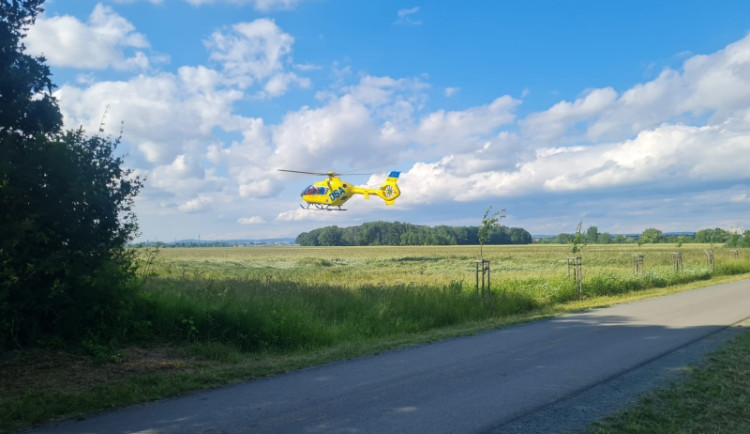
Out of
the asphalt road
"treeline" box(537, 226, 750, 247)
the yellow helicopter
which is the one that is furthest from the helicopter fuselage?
"treeline" box(537, 226, 750, 247)

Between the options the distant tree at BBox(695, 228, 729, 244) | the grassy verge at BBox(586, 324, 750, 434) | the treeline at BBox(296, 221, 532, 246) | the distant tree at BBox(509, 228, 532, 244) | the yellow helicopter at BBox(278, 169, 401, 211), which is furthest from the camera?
the distant tree at BBox(509, 228, 532, 244)

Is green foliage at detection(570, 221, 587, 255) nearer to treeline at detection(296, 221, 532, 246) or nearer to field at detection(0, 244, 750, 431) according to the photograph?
field at detection(0, 244, 750, 431)

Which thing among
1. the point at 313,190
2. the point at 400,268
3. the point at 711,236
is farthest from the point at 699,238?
the point at 313,190

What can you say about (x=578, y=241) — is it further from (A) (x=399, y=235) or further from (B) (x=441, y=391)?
(A) (x=399, y=235)

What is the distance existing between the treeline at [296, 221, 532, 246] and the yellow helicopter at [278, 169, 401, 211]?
63424mm

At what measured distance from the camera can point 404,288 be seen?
1727cm

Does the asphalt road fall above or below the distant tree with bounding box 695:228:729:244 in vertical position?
below

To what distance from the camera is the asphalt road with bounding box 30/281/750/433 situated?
18.4ft

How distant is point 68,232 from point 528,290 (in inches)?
605

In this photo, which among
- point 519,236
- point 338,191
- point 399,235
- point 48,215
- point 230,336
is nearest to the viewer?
point 48,215

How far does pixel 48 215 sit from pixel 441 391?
6095mm

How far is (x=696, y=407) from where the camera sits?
618cm

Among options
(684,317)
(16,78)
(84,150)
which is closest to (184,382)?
(84,150)

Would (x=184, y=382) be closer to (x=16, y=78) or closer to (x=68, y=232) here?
(x=68, y=232)
